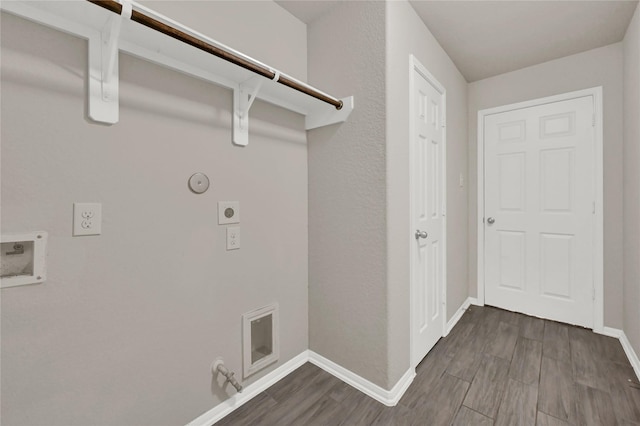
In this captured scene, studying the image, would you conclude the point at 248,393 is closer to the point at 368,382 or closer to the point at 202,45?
the point at 368,382

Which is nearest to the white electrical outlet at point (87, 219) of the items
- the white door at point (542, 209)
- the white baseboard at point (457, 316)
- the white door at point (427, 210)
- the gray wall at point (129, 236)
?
the gray wall at point (129, 236)

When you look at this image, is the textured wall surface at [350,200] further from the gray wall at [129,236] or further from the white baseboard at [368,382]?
the gray wall at [129,236]

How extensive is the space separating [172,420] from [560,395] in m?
2.10

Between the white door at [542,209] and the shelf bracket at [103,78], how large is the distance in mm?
3127

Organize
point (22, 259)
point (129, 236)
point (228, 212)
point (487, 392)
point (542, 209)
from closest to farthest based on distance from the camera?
point (22, 259), point (129, 236), point (228, 212), point (487, 392), point (542, 209)

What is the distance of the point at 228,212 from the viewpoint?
1457 mm

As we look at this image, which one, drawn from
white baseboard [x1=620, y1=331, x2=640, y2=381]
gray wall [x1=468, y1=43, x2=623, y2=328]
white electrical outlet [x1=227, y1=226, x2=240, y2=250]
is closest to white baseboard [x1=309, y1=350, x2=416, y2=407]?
white electrical outlet [x1=227, y1=226, x2=240, y2=250]

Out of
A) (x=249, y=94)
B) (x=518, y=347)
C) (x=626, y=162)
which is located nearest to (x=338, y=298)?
(x=249, y=94)

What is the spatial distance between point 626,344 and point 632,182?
121 cm

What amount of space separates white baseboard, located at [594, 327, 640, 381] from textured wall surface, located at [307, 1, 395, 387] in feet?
5.65

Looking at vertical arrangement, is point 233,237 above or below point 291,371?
above

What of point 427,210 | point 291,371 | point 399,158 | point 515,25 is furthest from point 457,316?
point 515,25

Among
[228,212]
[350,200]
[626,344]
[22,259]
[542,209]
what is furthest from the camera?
[542,209]

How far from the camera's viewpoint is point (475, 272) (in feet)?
9.56
